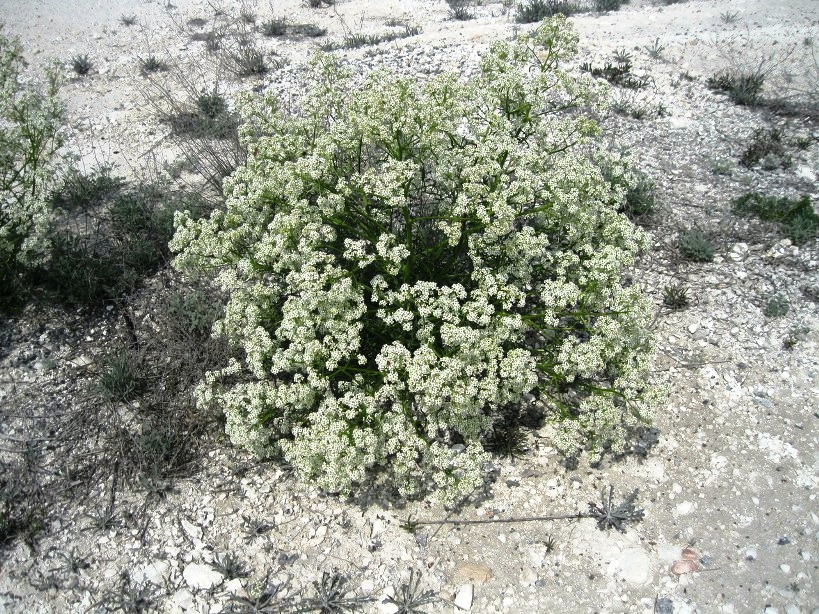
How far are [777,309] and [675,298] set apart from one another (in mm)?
1070

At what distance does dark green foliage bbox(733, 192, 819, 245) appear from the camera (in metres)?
7.22

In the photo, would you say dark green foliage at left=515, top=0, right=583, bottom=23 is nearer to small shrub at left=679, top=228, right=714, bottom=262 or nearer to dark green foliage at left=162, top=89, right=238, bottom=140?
dark green foliage at left=162, top=89, right=238, bottom=140

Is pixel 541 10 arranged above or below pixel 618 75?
above

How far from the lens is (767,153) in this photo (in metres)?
8.45

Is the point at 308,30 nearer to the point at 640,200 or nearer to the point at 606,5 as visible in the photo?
the point at 606,5

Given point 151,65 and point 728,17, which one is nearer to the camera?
point 151,65

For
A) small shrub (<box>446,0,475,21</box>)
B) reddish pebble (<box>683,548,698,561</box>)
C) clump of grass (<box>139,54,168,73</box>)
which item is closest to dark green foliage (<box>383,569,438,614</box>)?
reddish pebble (<box>683,548,698,561</box>)

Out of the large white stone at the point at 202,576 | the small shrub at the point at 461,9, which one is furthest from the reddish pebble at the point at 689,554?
the small shrub at the point at 461,9

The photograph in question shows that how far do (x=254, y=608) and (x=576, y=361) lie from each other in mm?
3310

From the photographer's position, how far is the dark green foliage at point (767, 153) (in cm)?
835

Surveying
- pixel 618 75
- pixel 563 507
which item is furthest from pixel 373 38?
pixel 563 507

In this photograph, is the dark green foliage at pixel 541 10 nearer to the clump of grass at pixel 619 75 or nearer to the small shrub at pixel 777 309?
the clump of grass at pixel 619 75

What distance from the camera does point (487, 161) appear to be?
5.07m

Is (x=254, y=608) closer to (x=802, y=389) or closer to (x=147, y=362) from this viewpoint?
(x=147, y=362)
